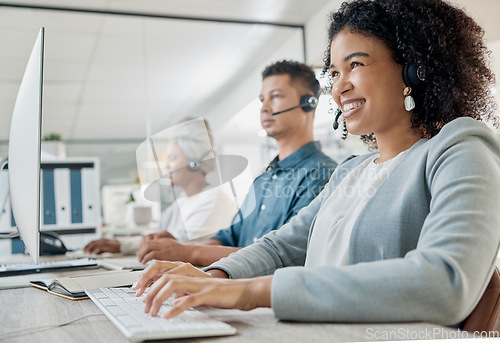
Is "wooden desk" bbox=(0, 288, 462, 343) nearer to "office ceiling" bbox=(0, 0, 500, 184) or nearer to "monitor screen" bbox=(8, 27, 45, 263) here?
"monitor screen" bbox=(8, 27, 45, 263)

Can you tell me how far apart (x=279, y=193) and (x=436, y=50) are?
3.24 feet

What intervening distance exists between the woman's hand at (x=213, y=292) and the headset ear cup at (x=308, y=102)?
148cm

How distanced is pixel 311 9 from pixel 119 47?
1.62m

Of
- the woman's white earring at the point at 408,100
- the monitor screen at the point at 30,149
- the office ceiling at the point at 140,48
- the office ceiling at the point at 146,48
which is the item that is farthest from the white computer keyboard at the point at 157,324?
the office ceiling at the point at 140,48

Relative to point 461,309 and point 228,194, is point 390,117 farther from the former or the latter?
point 228,194

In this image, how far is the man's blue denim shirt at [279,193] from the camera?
1767 mm

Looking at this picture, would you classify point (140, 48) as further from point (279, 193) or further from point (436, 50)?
point (436, 50)

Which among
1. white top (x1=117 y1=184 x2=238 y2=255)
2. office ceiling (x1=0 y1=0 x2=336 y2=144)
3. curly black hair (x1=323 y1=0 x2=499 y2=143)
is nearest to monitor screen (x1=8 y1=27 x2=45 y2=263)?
curly black hair (x1=323 y1=0 x2=499 y2=143)

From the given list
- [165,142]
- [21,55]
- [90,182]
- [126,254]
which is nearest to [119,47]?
[21,55]

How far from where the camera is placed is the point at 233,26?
375cm

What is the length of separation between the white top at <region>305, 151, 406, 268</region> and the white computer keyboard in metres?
0.35

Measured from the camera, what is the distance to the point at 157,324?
0.59 metres

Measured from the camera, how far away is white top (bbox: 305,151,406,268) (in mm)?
933

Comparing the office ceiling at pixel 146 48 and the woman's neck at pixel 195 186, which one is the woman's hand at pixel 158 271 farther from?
the office ceiling at pixel 146 48
